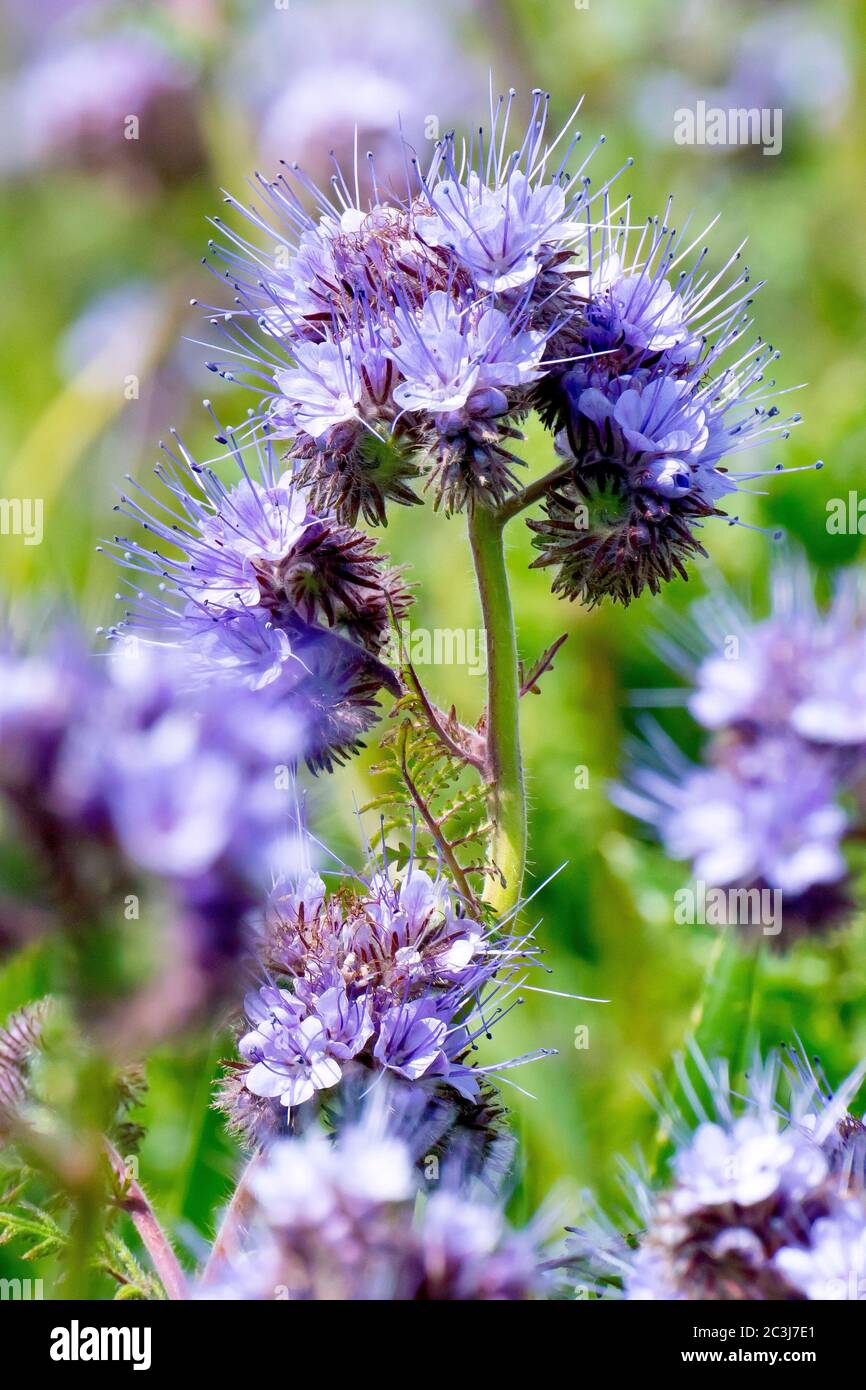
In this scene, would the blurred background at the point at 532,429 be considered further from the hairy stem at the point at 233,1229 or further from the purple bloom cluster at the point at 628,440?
the purple bloom cluster at the point at 628,440

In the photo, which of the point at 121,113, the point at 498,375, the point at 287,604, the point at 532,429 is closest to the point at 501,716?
the point at 287,604

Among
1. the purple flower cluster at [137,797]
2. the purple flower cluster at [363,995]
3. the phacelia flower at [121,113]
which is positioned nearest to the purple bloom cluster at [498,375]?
the purple flower cluster at [363,995]

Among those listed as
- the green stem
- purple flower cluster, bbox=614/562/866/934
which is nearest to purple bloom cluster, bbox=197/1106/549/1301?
the green stem

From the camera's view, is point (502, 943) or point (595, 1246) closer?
point (595, 1246)

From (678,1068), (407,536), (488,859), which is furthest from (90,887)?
(407,536)

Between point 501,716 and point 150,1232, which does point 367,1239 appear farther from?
point 501,716
